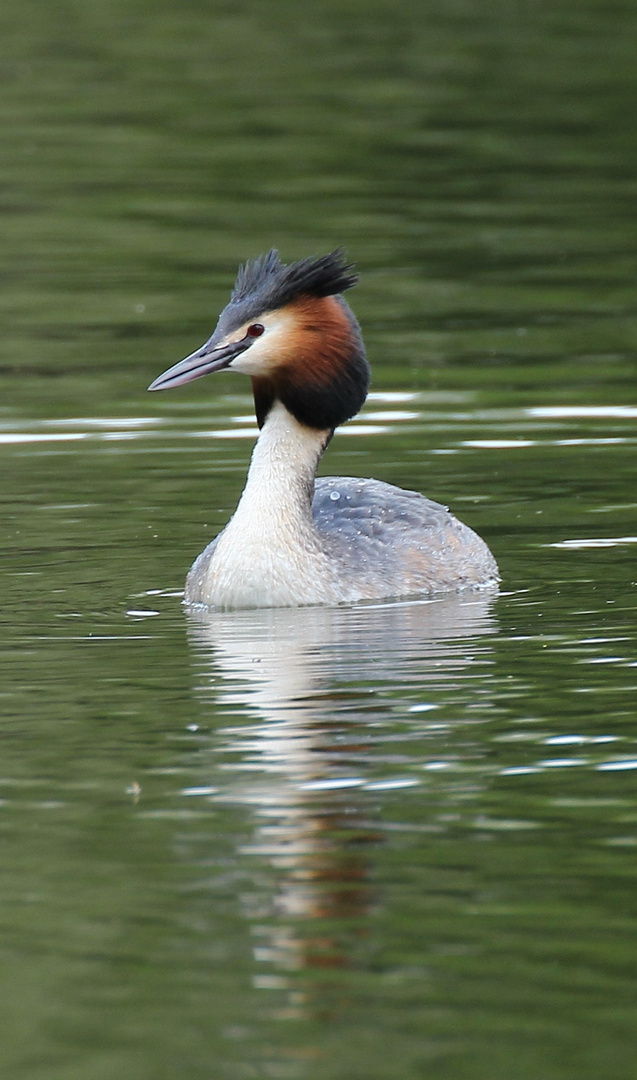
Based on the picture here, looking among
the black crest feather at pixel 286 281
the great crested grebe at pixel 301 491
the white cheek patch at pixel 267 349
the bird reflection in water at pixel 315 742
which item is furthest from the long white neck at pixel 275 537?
the black crest feather at pixel 286 281

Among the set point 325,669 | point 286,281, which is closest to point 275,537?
point 286,281

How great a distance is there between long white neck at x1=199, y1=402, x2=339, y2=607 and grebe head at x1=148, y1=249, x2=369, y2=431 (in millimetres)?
157

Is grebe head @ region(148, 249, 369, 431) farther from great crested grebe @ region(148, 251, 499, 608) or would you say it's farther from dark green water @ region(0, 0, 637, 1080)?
dark green water @ region(0, 0, 637, 1080)

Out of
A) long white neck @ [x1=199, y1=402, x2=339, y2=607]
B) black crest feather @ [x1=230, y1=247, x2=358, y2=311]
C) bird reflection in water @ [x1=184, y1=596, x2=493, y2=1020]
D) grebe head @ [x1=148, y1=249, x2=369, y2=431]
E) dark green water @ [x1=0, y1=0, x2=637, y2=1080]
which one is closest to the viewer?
dark green water @ [x1=0, y1=0, x2=637, y2=1080]

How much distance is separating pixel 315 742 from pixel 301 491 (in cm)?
349

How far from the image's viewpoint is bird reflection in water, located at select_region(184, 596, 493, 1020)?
22.5ft

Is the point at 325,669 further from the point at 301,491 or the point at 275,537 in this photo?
the point at 301,491

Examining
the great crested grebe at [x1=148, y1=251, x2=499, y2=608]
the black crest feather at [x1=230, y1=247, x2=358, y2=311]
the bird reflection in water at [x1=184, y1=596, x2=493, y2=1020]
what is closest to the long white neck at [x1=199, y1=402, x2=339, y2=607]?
the great crested grebe at [x1=148, y1=251, x2=499, y2=608]

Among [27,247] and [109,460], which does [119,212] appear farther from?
[109,460]

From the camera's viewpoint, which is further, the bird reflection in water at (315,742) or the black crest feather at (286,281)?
the black crest feather at (286,281)

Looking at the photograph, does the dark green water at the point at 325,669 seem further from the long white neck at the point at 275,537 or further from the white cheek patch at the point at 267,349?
the white cheek patch at the point at 267,349

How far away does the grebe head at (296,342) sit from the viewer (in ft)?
39.0

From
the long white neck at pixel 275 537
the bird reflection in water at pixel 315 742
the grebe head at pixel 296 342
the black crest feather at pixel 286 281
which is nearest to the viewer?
the bird reflection in water at pixel 315 742

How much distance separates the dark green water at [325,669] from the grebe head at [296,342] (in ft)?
3.69
